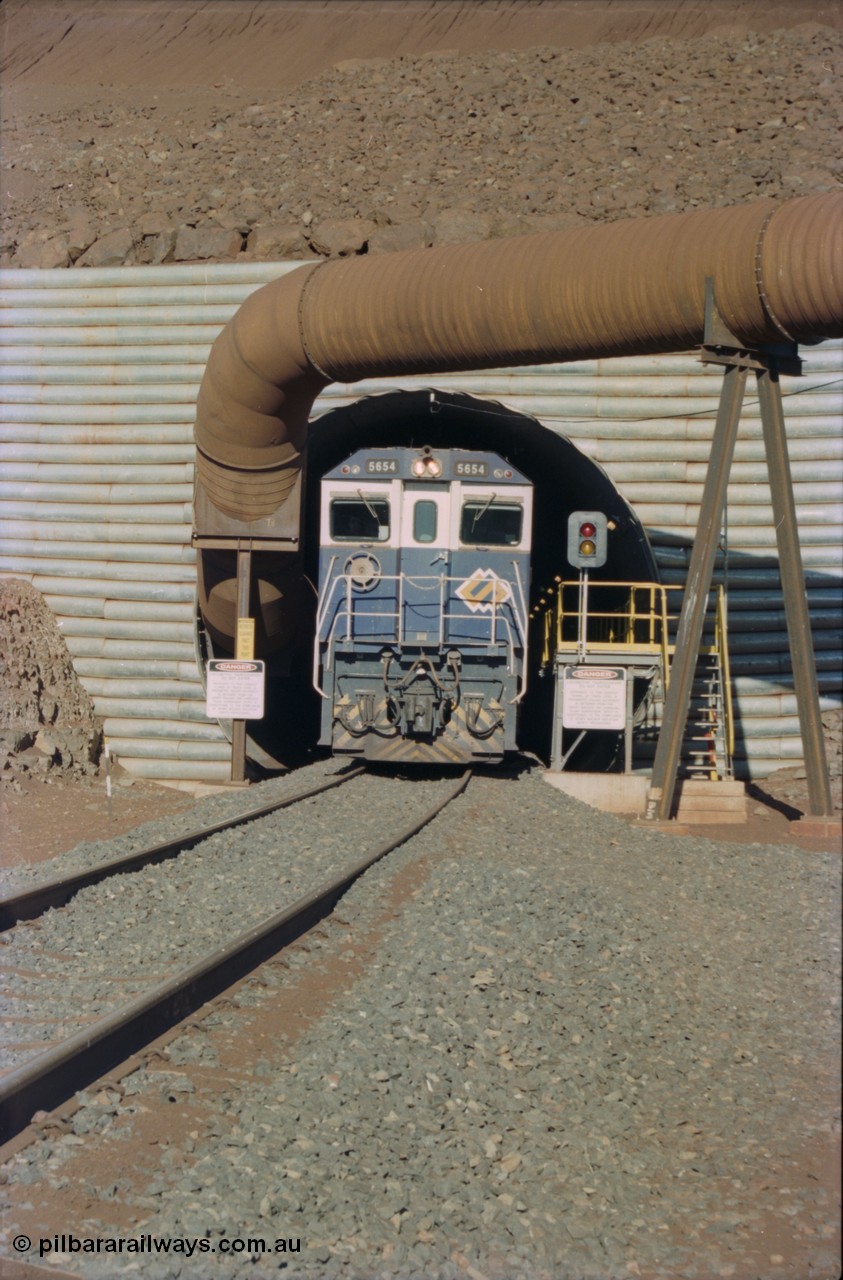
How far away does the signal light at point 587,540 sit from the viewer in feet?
48.4

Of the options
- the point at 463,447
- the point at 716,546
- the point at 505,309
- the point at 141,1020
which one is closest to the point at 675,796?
the point at 716,546

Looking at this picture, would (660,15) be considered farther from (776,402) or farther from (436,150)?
(776,402)

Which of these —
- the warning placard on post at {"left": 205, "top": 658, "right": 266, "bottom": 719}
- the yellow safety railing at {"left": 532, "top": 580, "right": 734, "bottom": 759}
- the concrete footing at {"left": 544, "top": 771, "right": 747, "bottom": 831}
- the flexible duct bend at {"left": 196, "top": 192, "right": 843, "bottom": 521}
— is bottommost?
the concrete footing at {"left": 544, "top": 771, "right": 747, "bottom": 831}

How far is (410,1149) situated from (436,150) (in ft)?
109

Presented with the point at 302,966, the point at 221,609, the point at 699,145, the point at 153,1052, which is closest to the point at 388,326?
the point at 221,609

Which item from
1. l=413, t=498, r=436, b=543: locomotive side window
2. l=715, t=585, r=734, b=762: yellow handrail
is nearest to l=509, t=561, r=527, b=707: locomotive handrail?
l=413, t=498, r=436, b=543: locomotive side window

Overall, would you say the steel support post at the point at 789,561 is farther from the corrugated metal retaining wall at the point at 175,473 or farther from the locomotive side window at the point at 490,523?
the locomotive side window at the point at 490,523

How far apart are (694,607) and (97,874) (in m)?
5.70

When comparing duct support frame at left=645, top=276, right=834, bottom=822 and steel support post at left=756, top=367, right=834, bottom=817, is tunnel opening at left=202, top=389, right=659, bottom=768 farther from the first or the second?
steel support post at left=756, top=367, right=834, bottom=817

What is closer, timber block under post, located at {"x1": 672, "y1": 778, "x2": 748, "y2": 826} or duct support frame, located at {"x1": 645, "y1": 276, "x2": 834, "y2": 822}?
duct support frame, located at {"x1": 645, "y1": 276, "x2": 834, "y2": 822}

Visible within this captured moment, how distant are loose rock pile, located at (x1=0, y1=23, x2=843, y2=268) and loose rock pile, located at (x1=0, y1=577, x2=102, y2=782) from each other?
1046cm

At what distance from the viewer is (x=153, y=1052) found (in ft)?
18.7

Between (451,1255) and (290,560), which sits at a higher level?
(290,560)

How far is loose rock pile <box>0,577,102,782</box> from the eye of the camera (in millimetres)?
16109
